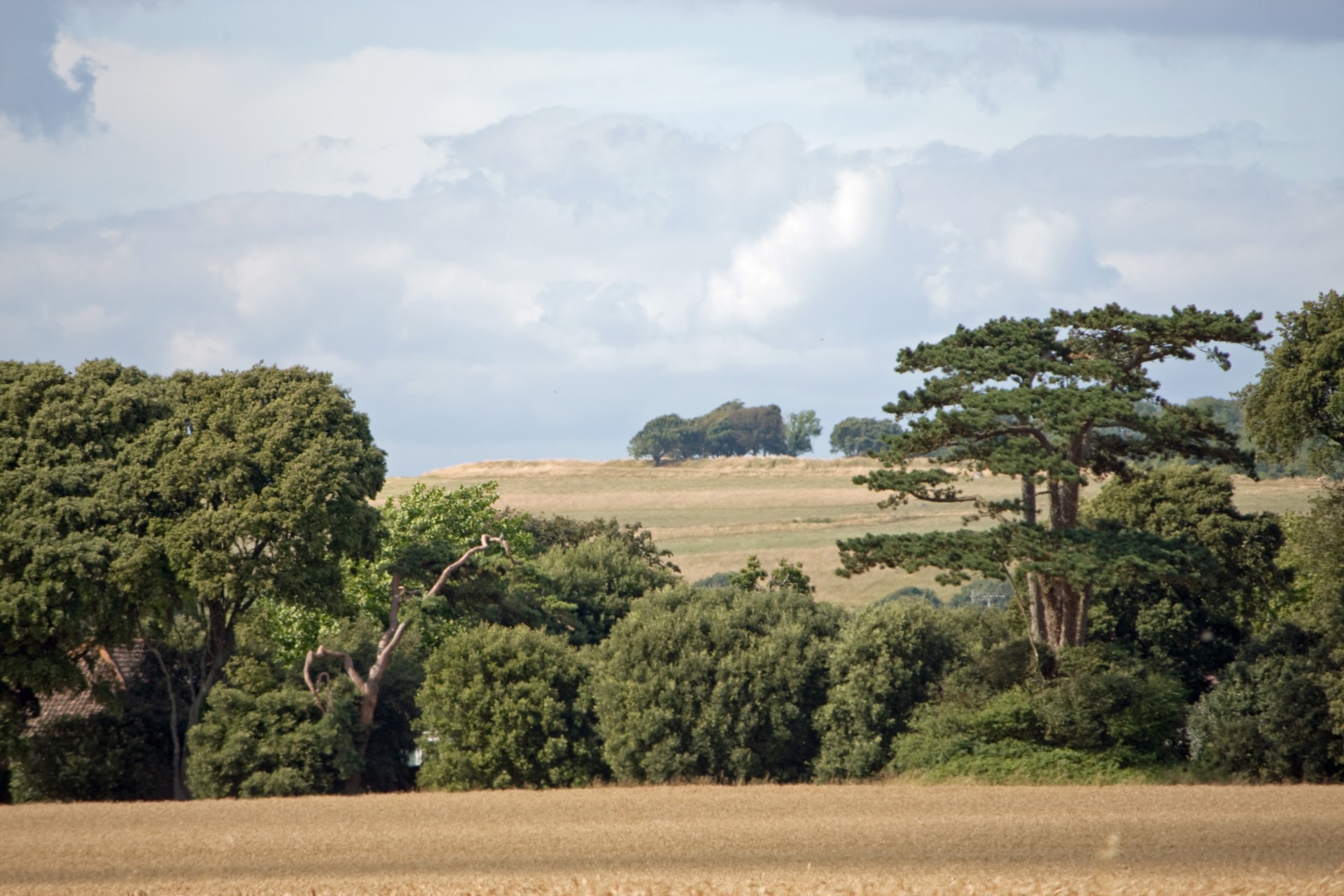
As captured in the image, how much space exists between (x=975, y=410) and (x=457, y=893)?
2346cm

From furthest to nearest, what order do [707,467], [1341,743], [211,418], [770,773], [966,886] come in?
1. [707,467]
2. [770,773]
3. [211,418]
4. [1341,743]
5. [966,886]

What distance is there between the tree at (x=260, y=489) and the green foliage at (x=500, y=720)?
524 cm

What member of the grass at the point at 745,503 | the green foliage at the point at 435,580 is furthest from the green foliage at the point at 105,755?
the grass at the point at 745,503

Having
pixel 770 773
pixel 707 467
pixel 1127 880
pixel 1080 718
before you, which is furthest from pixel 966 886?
pixel 707 467

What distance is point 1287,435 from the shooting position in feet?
126

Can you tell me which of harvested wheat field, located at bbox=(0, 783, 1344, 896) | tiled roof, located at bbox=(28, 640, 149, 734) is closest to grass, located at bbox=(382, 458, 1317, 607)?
tiled roof, located at bbox=(28, 640, 149, 734)

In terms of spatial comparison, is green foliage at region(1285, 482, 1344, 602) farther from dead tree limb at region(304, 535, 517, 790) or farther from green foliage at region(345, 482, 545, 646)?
dead tree limb at region(304, 535, 517, 790)

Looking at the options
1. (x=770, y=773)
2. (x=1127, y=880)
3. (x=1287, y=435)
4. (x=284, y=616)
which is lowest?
(x=770, y=773)

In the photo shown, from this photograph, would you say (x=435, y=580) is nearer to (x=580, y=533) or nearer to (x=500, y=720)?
(x=500, y=720)

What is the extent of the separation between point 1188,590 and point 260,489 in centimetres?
2871

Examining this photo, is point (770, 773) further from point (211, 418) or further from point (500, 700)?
point (211, 418)

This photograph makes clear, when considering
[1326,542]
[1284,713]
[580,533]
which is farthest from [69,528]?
[1326,542]

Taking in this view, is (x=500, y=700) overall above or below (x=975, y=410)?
below

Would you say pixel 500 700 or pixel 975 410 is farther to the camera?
Result: pixel 500 700
